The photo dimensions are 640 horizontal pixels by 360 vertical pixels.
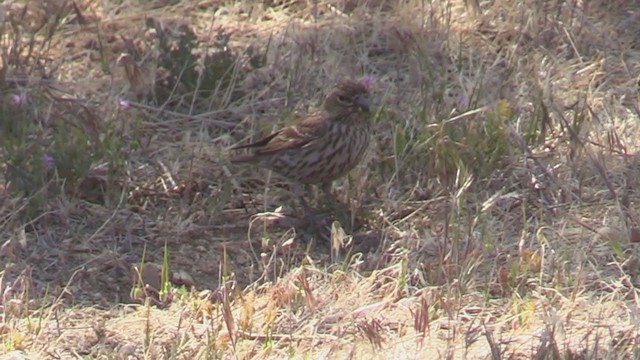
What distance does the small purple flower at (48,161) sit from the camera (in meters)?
6.77

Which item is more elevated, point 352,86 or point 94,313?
point 352,86

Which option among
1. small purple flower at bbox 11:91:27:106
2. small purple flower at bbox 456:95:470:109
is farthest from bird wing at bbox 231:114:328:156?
small purple flower at bbox 11:91:27:106

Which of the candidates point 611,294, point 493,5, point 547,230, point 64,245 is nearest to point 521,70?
point 493,5

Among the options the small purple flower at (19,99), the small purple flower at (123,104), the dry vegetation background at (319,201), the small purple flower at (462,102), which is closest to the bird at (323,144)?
the dry vegetation background at (319,201)

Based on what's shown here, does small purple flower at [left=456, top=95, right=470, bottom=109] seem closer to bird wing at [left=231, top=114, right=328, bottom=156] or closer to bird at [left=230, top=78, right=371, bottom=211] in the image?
bird at [left=230, top=78, right=371, bottom=211]

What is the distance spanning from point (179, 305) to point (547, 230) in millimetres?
1605

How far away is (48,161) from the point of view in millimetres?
6793

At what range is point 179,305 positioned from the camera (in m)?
6.07

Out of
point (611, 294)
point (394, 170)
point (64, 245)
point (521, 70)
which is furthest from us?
point (521, 70)

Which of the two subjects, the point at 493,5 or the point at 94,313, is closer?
the point at 94,313

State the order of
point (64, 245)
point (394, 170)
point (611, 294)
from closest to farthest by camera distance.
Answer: point (611, 294)
point (64, 245)
point (394, 170)

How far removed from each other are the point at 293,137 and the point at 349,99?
0.31 m

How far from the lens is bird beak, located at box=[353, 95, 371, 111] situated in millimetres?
7148

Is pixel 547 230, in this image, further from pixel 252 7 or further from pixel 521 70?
pixel 252 7
